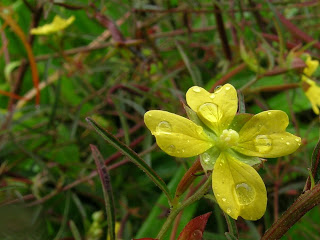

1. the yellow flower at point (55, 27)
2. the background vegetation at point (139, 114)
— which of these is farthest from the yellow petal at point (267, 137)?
the yellow flower at point (55, 27)

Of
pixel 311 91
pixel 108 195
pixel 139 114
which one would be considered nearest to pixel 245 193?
pixel 108 195

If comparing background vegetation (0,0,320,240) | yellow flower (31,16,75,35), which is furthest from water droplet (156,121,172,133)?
yellow flower (31,16,75,35)

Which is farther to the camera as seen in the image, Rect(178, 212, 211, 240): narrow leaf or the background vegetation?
the background vegetation

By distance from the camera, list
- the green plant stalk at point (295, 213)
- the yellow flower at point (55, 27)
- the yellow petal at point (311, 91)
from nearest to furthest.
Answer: the green plant stalk at point (295, 213) < the yellow petal at point (311, 91) < the yellow flower at point (55, 27)

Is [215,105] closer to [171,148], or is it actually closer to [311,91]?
[171,148]

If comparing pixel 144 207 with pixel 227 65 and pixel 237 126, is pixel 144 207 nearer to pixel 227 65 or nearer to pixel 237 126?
pixel 227 65

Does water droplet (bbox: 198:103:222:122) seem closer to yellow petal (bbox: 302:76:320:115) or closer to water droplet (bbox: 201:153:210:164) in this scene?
water droplet (bbox: 201:153:210:164)

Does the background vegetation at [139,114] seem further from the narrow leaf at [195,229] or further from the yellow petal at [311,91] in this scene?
the narrow leaf at [195,229]
